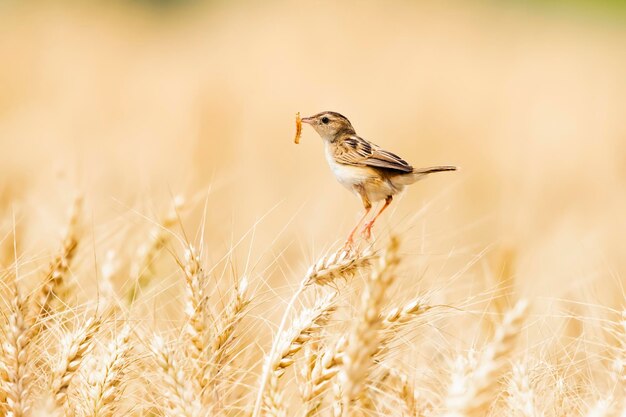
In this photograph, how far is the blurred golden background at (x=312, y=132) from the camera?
5184mm

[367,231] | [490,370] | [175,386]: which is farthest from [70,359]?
[490,370]

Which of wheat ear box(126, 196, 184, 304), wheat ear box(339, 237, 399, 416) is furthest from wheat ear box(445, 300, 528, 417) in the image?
wheat ear box(126, 196, 184, 304)

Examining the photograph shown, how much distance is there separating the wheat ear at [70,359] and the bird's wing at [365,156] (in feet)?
4.71

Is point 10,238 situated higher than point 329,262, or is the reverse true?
point 329,262

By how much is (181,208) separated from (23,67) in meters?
8.51

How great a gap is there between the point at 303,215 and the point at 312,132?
5373 millimetres

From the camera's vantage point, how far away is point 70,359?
281cm

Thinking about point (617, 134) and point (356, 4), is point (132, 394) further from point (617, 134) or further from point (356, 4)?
point (356, 4)

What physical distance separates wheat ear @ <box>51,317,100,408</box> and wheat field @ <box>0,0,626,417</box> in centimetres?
1

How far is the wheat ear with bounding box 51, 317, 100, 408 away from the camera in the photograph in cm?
273

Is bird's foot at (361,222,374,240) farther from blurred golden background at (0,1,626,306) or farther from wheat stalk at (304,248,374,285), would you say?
wheat stalk at (304,248,374,285)

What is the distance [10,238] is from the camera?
14.0ft

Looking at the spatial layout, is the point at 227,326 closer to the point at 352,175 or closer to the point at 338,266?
the point at 338,266

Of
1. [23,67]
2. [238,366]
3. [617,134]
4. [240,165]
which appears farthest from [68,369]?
[23,67]
